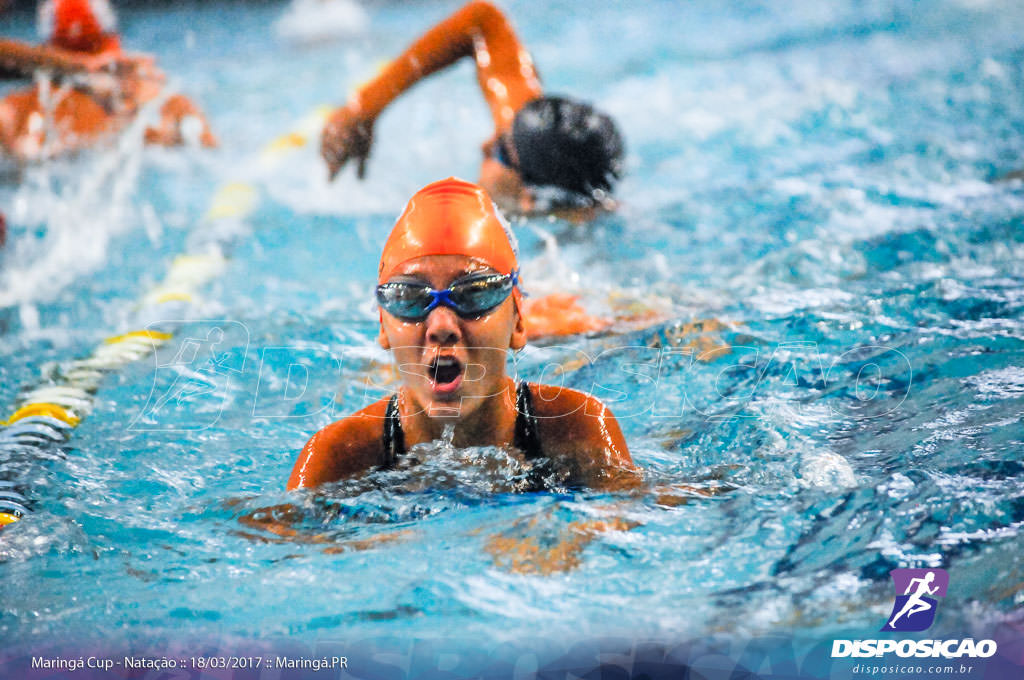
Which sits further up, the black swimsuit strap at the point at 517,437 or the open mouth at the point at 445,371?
Answer: the open mouth at the point at 445,371

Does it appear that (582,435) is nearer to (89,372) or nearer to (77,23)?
(89,372)

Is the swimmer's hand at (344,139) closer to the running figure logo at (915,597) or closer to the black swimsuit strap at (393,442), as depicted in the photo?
the black swimsuit strap at (393,442)

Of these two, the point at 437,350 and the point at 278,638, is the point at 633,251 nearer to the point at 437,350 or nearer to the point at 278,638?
the point at 437,350

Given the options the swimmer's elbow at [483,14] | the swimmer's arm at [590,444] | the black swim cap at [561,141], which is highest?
the swimmer's elbow at [483,14]

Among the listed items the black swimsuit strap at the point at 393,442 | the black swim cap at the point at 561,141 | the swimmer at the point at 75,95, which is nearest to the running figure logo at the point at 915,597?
the black swimsuit strap at the point at 393,442

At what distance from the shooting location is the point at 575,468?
2.48 meters

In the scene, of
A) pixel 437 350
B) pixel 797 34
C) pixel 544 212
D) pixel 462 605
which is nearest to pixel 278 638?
pixel 462 605

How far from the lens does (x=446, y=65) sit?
4609 mm

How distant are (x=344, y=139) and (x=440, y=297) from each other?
80.1 inches

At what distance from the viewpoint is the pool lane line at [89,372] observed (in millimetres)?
3166

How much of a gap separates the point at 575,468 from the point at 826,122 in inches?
205

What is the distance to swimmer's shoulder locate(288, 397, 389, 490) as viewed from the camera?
2434 mm

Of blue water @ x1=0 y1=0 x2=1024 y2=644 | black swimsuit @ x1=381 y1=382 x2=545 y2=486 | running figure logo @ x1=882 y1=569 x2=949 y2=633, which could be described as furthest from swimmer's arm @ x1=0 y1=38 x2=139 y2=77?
running figure logo @ x1=882 y1=569 x2=949 y2=633

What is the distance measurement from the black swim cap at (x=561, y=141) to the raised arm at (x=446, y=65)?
25cm
